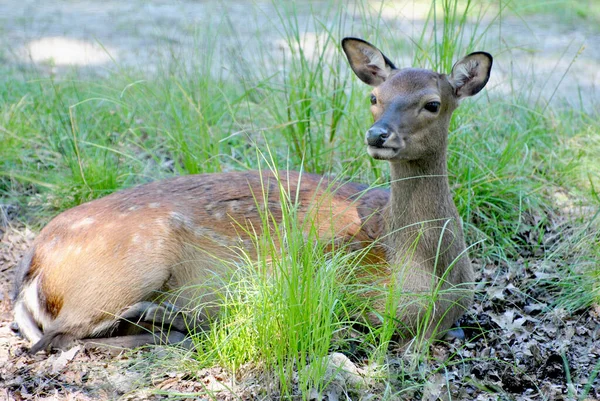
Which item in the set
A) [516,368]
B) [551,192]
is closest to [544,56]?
[551,192]

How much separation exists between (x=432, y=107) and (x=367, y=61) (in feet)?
2.09

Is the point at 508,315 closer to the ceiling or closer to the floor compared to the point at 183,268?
closer to the floor

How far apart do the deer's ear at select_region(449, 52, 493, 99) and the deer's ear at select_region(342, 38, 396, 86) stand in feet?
1.20

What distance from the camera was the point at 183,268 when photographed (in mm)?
4711

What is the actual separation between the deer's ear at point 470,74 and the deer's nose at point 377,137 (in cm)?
67

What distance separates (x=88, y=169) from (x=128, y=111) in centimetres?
107

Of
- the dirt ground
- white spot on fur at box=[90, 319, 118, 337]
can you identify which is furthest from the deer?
the dirt ground

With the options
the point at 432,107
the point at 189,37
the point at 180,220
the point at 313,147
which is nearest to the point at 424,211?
the point at 432,107

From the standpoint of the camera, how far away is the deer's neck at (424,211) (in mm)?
4539

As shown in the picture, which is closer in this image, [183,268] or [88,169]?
[183,268]

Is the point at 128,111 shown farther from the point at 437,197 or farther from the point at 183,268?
the point at 437,197

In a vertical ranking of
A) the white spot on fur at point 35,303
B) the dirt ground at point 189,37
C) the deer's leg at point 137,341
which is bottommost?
the deer's leg at point 137,341

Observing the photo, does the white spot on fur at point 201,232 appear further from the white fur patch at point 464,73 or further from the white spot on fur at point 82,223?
the white fur patch at point 464,73

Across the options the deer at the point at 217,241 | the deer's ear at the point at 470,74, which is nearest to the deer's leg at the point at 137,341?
the deer at the point at 217,241
